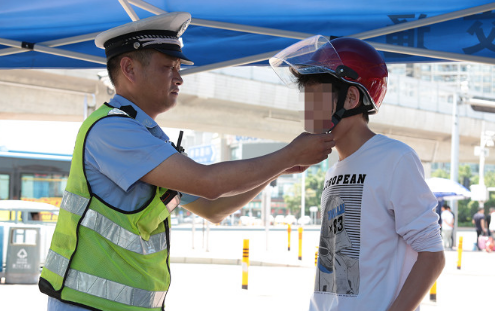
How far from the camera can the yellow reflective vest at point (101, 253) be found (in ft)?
7.67

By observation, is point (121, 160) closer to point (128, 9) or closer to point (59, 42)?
point (128, 9)

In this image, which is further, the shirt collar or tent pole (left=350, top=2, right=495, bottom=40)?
tent pole (left=350, top=2, right=495, bottom=40)

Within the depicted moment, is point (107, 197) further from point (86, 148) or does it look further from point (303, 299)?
point (303, 299)

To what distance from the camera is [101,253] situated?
2352mm

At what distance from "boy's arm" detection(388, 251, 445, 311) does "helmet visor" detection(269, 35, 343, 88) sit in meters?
0.81

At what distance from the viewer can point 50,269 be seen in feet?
7.90

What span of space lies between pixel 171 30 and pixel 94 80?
21390mm

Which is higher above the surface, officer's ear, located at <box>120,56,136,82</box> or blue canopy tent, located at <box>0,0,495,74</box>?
blue canopy tent, located at <box>0,0,495,74</box>

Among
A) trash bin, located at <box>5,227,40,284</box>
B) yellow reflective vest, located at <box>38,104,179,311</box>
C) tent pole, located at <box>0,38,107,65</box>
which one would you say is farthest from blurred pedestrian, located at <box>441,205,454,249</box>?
yellow reflective vest, located at <box>38,104,179,311</box>

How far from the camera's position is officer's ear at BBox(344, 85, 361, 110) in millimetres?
2566

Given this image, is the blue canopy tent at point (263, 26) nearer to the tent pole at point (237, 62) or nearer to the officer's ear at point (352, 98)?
the tent pole at point (237, 62)

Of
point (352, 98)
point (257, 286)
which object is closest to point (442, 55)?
point (352, 98)

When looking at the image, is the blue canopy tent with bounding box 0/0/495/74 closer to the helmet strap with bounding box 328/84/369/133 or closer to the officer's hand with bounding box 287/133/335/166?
the helmet strap with bounding box 328/84/369/133

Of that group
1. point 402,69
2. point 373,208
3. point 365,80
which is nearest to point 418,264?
point 373,208
